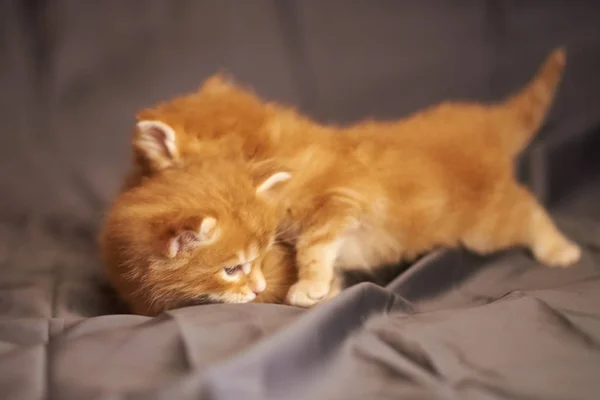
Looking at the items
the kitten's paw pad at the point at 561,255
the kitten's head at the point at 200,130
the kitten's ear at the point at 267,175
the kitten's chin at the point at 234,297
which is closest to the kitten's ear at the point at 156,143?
the kitten's head at the point at 200,130

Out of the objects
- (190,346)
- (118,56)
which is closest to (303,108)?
(118,56)

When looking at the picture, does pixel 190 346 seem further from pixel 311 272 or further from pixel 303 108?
pixel 303 108

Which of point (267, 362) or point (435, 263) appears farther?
point (435, 263)

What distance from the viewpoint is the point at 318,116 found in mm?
1711

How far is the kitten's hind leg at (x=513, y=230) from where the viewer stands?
4.27ft

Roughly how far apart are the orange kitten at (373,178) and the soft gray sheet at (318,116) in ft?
0.23

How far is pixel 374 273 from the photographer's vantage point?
1.29 m

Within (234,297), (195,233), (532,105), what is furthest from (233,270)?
(532,105)

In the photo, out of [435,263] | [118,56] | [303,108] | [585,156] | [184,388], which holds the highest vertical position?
[118,56]

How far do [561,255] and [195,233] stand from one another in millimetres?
804

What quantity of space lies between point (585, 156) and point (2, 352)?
142 centimetres

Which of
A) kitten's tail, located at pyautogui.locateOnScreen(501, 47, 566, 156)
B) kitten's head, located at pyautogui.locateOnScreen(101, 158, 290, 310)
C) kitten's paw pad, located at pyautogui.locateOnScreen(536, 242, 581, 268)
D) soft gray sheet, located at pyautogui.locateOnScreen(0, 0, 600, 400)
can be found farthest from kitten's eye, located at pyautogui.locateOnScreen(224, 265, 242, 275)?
kitten's tail, located at pyautogui.locateOnScreen(501, 47, 566, 156)

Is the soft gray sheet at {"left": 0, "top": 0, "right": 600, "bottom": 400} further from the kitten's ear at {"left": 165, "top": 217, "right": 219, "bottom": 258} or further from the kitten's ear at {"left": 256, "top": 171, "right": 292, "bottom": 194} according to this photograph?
the kitten's ear at {"left": 256, "top": 171, "right": 292, "bottom": 194}

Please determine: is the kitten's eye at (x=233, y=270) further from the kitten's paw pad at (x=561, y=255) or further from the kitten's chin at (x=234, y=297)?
the kitten's paw pad at (x=561, y=255)
